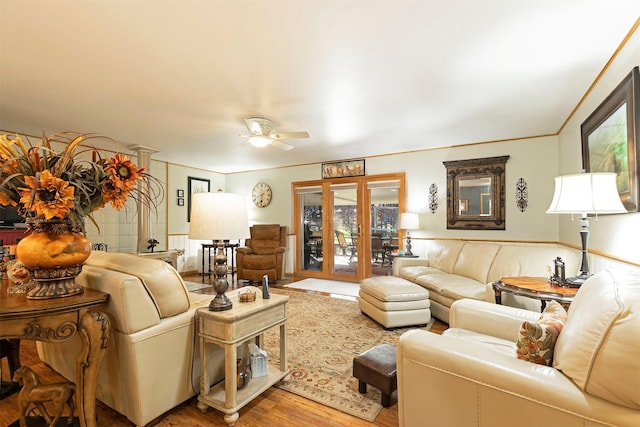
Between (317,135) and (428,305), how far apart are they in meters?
2.70

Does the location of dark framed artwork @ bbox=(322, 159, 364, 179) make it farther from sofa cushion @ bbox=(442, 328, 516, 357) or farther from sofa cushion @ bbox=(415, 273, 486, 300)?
sofa cushion @ bbox=(442, 328, 516, 357)

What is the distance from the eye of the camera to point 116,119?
3.57 meters

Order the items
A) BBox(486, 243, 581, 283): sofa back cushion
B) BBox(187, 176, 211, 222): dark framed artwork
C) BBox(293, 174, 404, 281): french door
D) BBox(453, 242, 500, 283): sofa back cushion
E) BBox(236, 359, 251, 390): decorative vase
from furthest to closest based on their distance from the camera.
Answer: BBox(187, 176, 211, 222): dark framed artwork → BBox(293, 174, 404, 281): french door → BBox(453, 242, 500, 283): sofa back cushion → BBox(486, 243, 581, 283): sofa back cushion → BBox(236, 359, 251, 390): decorative vase

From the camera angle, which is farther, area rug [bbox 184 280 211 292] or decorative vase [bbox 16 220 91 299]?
area rug [bbox 184 280 211 292]

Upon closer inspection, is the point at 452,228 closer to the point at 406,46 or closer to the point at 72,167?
the point at 406,46

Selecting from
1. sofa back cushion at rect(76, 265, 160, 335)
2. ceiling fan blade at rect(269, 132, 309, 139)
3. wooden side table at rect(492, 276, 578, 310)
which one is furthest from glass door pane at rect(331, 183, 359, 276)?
sofa back cushion at rect(76, 265, 160, 335)

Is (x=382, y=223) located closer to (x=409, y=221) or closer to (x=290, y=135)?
(x=409, y=221)

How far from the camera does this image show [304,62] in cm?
228

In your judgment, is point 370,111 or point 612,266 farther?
point 370,111

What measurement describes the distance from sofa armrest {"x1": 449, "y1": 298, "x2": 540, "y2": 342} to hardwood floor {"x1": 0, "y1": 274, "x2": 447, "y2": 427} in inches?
28.1

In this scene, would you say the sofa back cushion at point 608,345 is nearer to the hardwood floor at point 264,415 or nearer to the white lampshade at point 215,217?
the hardwood floor at point 264,415

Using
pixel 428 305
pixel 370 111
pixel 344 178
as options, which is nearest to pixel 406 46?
pixel 370 111

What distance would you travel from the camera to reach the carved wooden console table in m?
1.25

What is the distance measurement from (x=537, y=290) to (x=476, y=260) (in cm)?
181
